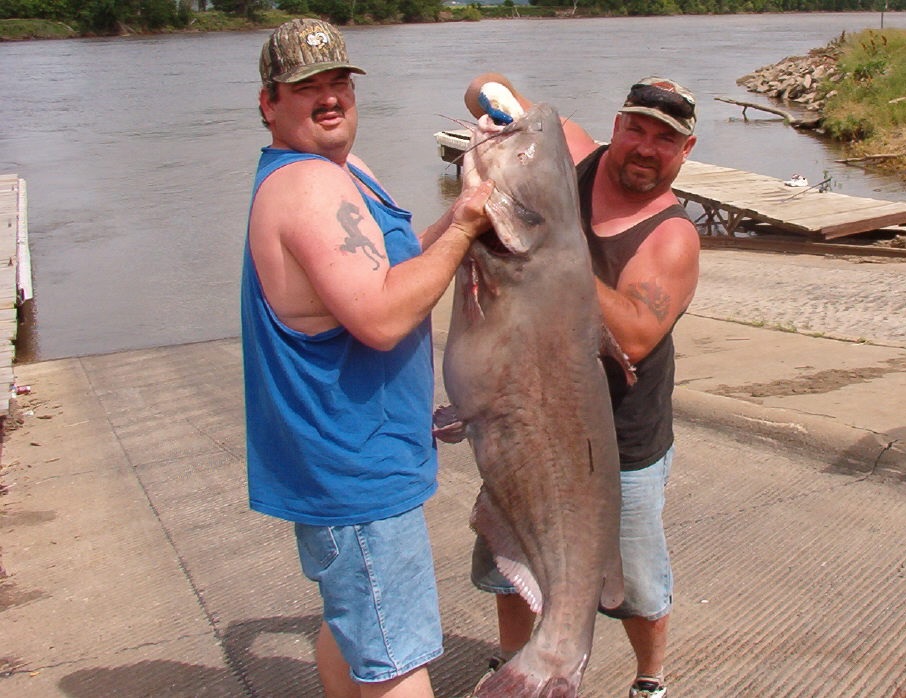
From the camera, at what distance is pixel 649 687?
3.00 m

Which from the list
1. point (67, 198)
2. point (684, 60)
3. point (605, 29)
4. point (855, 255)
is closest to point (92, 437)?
point (855, 255)

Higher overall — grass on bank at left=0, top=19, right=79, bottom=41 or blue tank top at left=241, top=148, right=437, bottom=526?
blue tank top at left=241, top=148, right=437, bottom=526

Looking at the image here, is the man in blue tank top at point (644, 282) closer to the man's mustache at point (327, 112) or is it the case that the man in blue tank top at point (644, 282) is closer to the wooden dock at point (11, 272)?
the man's mustache at point (327, 112)

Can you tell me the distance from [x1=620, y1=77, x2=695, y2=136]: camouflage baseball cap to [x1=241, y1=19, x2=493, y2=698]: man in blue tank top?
0.72 m

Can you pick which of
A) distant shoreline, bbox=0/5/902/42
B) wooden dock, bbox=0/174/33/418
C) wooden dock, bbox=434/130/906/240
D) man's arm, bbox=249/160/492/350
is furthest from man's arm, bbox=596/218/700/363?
distant shoreline, bbox=0/5/902/42

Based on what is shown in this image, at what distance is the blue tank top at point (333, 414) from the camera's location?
2.24 metres

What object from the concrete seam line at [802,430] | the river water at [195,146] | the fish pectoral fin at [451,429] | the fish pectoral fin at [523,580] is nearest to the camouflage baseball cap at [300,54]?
the fish pectoral fin at [451,429]

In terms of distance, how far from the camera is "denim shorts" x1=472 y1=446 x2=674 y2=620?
281 cm

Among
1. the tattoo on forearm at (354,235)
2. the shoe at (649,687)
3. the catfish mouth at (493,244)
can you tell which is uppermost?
the tattoo on forearm at (354,235)


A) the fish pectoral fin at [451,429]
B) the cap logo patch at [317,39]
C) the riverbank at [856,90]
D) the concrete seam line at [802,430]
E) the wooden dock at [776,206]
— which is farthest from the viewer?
the riverbank at [856,90]

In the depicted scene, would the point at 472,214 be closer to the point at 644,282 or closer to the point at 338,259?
the point at 338,259

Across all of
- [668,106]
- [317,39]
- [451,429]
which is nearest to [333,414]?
[451,429]

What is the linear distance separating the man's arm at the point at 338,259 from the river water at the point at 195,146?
9.17 metres

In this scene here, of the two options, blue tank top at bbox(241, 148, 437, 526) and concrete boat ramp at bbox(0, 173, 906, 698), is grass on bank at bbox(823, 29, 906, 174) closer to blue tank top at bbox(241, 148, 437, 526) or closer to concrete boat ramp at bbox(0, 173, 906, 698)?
concrete boat ramp at bbox(0, 173, 906, 698)
